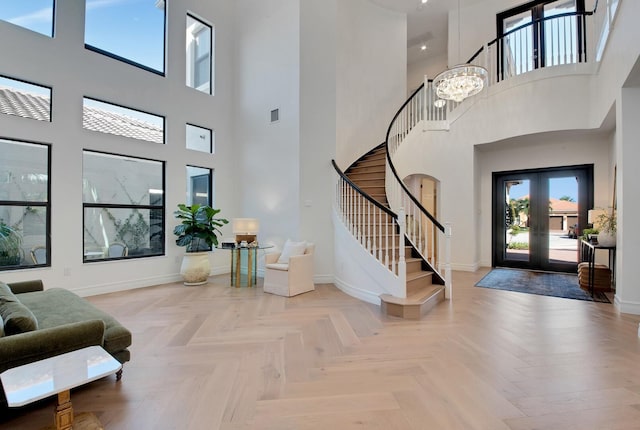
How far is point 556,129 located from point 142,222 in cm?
797

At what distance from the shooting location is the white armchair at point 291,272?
4.72 meters

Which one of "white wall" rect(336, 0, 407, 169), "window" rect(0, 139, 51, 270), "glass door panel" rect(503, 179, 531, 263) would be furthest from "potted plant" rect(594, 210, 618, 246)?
"window" rect(0, 139, 51, 270)

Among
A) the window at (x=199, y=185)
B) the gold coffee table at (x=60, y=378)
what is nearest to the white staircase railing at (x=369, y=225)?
the window at (x=199, y=185)

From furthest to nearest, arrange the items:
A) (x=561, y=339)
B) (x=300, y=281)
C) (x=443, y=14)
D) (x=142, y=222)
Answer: (x=443, y=14) < (x=142, y=222) < (x=300, y=281) < (x=561, y=339)

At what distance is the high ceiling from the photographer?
7.52m

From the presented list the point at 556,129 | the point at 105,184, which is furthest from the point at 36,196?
the point at 556,129

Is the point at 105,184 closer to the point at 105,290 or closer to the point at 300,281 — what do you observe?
the point at 105,290

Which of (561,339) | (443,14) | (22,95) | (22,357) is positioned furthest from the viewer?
(443,14)

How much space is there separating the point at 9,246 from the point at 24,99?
6.89 feet

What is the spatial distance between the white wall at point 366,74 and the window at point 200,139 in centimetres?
282

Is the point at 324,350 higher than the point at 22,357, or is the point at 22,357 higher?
the point at 22,357

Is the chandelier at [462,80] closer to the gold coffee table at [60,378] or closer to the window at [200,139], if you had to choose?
the window at [200,139]

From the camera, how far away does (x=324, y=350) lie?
9.15ft

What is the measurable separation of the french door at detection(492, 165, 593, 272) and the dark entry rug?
435 mm
